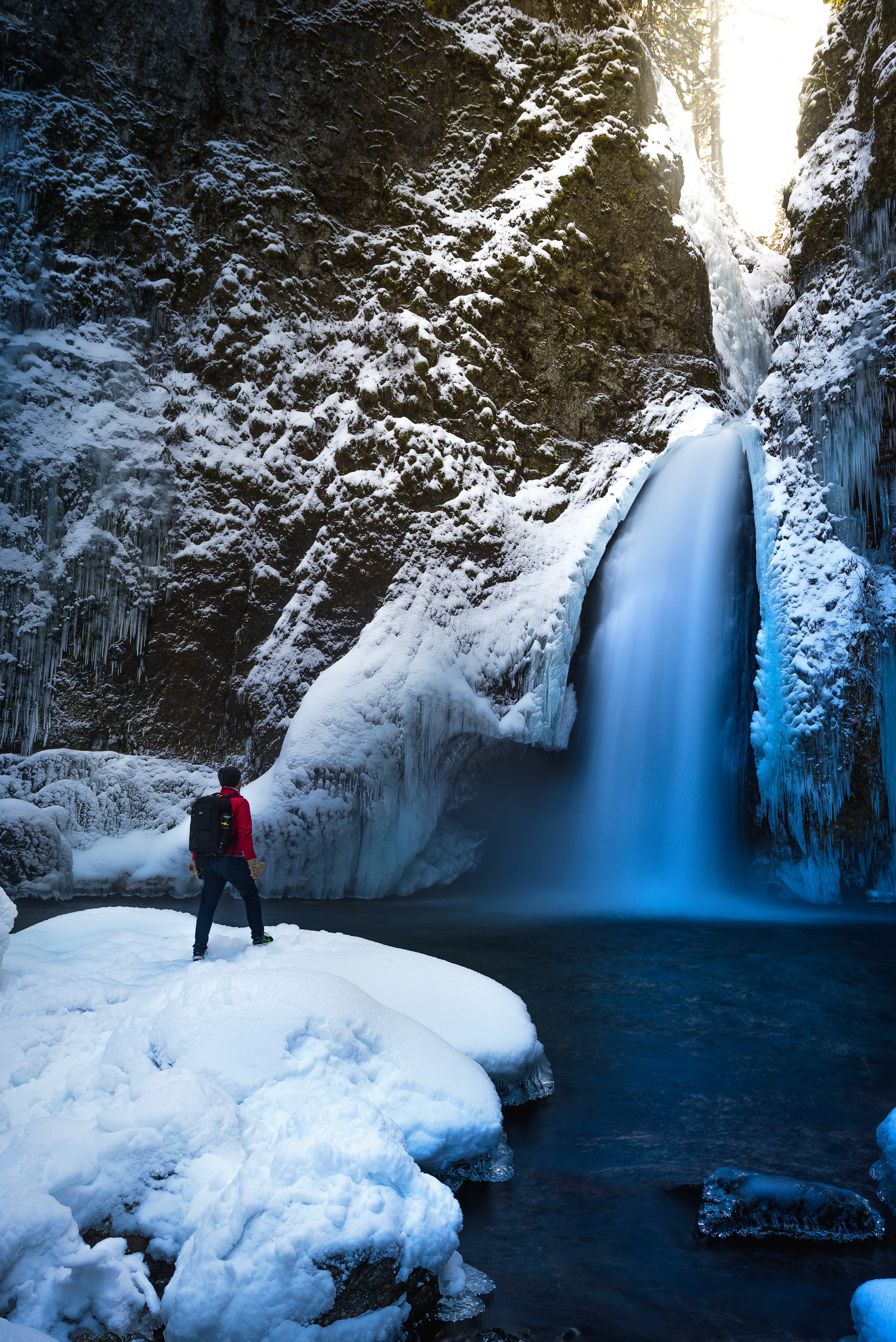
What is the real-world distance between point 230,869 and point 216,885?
13cm

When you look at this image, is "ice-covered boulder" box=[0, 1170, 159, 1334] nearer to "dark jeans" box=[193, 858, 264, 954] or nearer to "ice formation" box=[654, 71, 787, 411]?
"dark jeans" box=[193, 858, 264, 954]

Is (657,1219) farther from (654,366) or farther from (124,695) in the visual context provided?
(654,366)

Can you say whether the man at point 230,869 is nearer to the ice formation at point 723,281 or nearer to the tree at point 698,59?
the ice formation at point 723,281

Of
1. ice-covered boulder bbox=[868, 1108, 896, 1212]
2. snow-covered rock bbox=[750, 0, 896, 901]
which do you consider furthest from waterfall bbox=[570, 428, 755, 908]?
ice-covered boulder bbox=[868, 1108, 896, 1212]

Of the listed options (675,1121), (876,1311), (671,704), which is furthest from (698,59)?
(876,1311)

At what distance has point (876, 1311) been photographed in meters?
2.95

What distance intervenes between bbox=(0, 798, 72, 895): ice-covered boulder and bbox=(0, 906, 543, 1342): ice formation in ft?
25.9

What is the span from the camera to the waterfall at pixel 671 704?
12672mm

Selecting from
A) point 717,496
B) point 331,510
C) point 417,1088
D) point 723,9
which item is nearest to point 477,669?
point 331,510

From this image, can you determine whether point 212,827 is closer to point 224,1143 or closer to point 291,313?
point 224,1143

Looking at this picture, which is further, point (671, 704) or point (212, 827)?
point (671, 704)

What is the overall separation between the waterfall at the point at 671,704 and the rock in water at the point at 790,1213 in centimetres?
848

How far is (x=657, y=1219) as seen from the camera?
3852 mm

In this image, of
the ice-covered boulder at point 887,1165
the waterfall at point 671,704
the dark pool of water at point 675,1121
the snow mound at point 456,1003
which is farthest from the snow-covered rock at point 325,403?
the ice-covered boulder at point 887,1165
